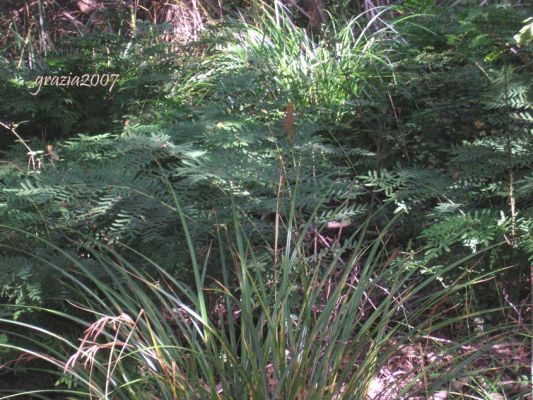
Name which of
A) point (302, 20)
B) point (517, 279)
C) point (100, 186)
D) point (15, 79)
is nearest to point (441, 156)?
point (517, 279)

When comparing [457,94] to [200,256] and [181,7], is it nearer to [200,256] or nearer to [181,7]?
[200,256]

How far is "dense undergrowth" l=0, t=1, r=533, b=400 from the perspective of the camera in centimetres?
209

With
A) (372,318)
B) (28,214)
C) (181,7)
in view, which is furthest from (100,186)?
(181,7)

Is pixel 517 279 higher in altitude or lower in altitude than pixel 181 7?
lower

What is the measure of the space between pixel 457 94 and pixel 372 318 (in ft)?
7.15

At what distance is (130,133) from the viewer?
3.14m

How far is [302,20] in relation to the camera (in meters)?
6.38

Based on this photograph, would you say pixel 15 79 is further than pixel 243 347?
Yes

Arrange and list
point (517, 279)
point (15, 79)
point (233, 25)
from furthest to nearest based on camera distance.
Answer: point (233, 25)
point (15, 79)
point (517, 279)

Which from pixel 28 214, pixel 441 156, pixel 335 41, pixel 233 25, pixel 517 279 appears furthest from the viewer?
pixel 233 25

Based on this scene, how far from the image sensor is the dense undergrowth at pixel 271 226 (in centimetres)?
209

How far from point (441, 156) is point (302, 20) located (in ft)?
Result: 9.71

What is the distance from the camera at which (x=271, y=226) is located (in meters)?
2.81

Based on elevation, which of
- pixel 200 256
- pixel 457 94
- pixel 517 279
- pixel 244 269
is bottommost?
pixel 517 279
